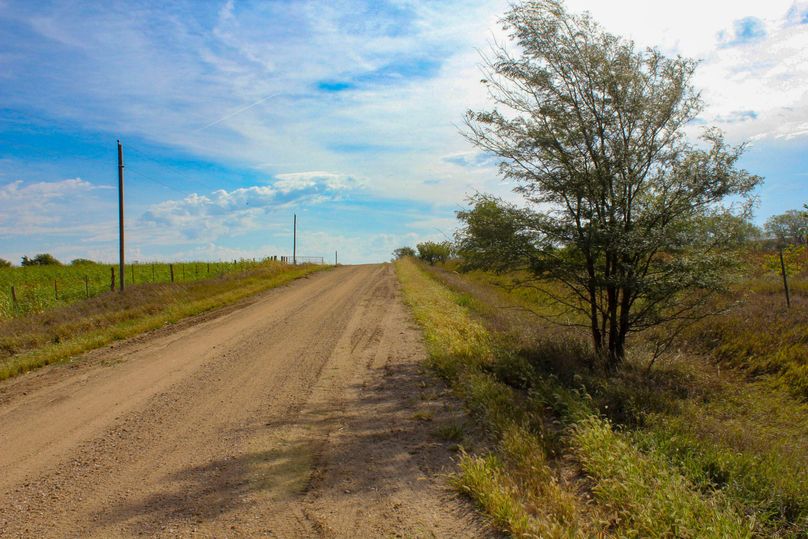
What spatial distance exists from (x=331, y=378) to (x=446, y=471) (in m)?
3.75

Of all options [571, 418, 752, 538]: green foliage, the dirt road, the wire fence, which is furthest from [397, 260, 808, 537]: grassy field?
the wire fence

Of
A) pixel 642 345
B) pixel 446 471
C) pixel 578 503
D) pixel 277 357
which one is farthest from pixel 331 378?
pixel 642 345

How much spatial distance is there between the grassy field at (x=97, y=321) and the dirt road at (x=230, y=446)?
3.47 ft

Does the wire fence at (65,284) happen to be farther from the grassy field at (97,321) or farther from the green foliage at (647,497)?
the green foliage at (647,497)

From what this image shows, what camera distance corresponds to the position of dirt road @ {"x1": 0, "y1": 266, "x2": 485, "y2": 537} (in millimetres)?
3932

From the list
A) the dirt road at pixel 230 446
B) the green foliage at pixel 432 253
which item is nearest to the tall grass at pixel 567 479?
the dirt road at pixel 230 446

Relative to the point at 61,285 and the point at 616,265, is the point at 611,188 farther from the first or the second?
the point at 61,285

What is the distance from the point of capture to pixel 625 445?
15.1 ft

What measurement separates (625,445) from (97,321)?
1411 centimetres

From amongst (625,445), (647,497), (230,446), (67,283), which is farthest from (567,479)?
(67,283)

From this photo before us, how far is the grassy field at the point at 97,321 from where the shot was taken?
1057 cm

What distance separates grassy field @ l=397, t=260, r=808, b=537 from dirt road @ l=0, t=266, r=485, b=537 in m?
0.51

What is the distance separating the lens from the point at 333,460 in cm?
503

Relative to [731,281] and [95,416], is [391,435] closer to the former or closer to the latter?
Result: [95,416]
